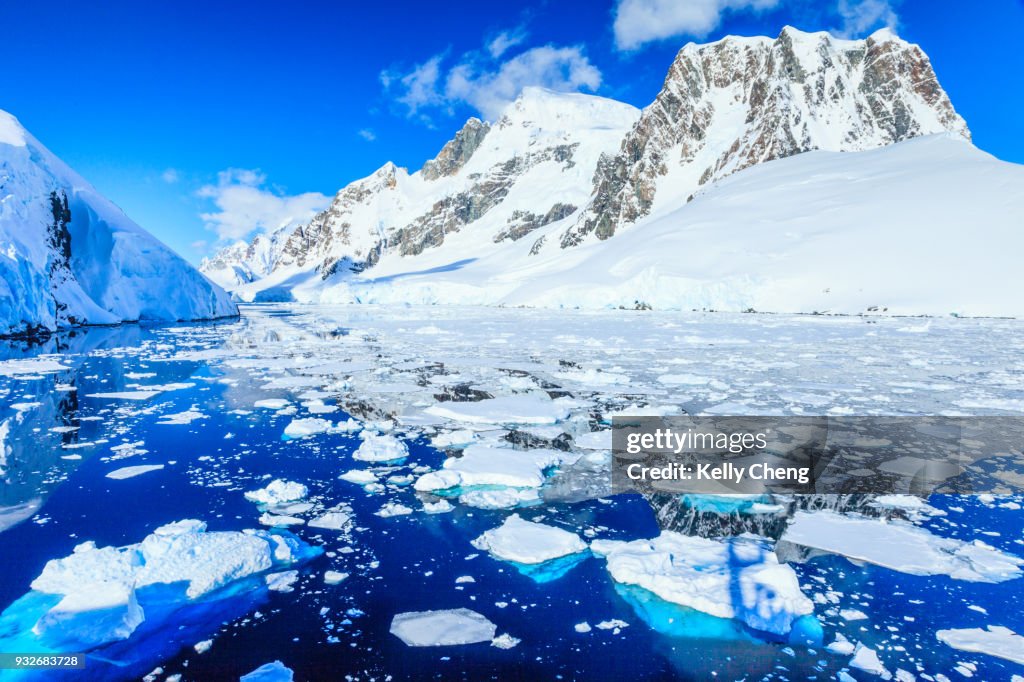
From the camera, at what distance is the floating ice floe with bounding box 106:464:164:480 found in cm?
454

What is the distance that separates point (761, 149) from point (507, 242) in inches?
2334

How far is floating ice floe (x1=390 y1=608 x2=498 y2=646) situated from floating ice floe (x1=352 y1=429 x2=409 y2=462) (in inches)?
100

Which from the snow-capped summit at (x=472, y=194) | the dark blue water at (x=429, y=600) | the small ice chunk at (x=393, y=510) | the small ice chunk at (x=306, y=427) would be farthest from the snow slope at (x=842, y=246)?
the snow-capped summit at (x=472, y=194)

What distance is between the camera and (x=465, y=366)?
1092cm

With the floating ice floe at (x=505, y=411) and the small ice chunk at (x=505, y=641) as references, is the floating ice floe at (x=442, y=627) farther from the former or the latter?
the floating ice floe at (x=505, y=411)

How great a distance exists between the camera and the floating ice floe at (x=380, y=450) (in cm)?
505

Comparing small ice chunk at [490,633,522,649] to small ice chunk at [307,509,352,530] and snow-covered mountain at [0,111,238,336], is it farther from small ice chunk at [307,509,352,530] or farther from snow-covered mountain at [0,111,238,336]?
snow-covered mountain at [0,111,238,336]

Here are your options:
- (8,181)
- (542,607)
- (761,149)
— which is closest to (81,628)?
(542,607)

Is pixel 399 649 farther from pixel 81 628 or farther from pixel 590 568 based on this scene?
pixel 81 628

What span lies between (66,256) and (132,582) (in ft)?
80.5

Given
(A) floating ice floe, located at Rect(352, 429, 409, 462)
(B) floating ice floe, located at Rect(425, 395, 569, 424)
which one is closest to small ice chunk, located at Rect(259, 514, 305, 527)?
(A) floating ice floe, located at Rect(352, 429, 409, 462)

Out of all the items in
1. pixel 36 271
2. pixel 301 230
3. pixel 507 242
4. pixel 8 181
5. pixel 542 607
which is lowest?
pixel 542 607

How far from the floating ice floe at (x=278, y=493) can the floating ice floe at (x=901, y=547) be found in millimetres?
3491

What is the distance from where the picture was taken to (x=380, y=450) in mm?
5160
